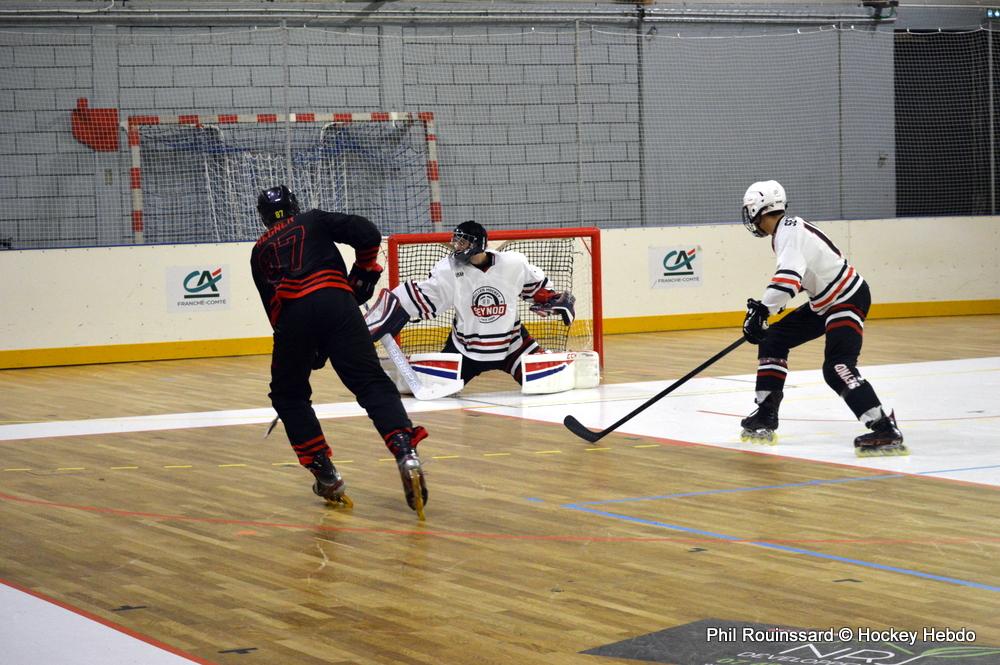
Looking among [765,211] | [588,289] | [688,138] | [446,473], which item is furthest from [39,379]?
[688,138]

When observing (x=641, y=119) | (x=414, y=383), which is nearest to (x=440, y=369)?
(x=414, y=383)

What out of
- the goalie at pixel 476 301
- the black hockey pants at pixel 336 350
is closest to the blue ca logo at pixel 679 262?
the goalie at pixel 476 301

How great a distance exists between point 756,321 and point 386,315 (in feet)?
9.91

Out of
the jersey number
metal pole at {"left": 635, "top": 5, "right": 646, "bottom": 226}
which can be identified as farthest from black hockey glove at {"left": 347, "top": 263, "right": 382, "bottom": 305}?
metal pole at {"left": 635, "top": 5, "right": 646, "bottom": 226}

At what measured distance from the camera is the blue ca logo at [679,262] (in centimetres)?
1390

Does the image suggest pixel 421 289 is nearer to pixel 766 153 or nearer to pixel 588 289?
pixel 588 289

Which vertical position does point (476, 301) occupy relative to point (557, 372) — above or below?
above

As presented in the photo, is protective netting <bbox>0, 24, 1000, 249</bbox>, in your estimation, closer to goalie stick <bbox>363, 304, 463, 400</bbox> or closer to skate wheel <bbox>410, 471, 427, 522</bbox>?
goalie stick <bbox>363, 304, 463, 400</bbox>

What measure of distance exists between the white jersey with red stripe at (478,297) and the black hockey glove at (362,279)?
3313 millimetres

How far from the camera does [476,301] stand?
9031mm

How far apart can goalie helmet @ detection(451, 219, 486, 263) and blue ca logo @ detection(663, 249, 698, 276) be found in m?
5.21

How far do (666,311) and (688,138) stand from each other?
2.57 meters

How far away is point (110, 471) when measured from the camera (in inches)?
260

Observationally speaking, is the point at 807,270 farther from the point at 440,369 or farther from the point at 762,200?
the point at 440,369
